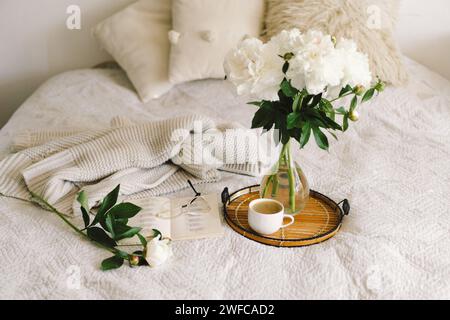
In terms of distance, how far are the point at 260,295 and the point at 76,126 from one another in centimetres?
99

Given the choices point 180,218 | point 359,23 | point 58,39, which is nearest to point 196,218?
point 180,218

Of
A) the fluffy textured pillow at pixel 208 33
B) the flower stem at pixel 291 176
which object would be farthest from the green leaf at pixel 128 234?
the fluffy textured pillow at pixel 208 33

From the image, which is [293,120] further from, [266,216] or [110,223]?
[110,223]

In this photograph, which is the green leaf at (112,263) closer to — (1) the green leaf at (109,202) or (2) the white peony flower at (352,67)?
(1) the green leaf at (109,202)

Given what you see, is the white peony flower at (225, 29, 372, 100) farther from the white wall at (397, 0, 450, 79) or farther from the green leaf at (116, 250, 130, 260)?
the white wall at (397, 0, 450, 79)

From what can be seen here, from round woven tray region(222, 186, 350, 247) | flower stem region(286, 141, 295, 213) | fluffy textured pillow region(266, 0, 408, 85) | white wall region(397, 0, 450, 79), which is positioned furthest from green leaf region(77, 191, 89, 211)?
white wall region(397, 0, 450, 79)

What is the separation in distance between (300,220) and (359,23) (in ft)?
3.28

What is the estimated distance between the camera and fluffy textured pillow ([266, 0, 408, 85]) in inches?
73.5

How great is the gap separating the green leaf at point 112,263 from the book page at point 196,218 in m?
0.15

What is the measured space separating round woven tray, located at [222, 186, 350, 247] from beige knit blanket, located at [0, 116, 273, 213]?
125mm

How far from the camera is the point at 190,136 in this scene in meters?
1.40

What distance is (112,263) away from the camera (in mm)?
1037

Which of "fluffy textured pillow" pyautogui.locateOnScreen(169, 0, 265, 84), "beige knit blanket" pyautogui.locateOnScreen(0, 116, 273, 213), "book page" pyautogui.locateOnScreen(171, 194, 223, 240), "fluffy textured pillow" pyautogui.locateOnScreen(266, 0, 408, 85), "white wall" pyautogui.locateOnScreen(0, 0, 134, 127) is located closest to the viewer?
"book page" pyautogui.locateOnScreen(171, 194, 223, 240)
